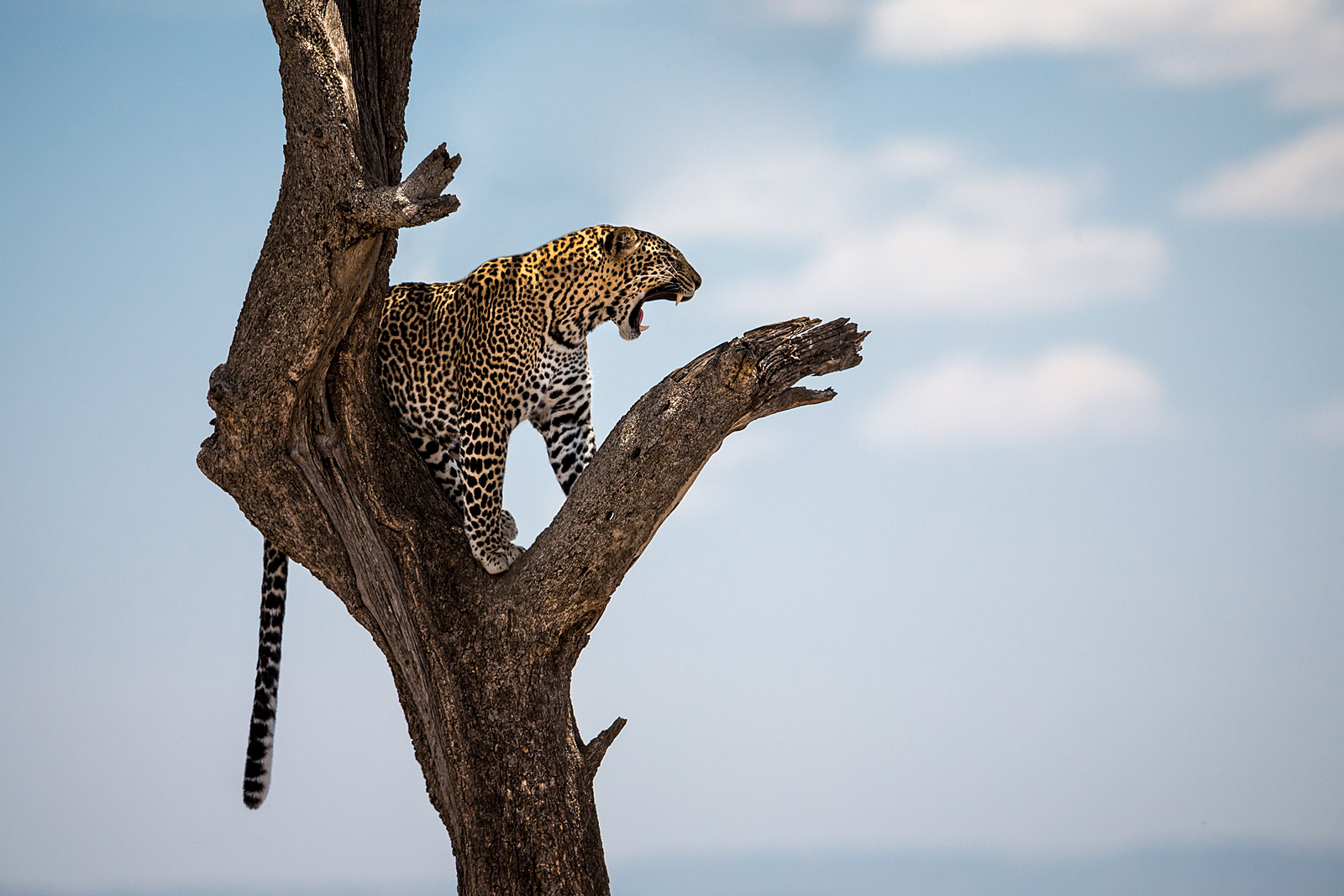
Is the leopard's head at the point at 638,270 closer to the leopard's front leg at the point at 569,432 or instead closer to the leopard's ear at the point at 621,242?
the leopard's ear at the point at 621,242

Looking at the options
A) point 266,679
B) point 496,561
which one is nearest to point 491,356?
point 496,561

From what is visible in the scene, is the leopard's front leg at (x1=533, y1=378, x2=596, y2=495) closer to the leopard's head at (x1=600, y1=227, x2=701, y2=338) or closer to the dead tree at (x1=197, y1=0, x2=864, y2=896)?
the leopard's head at (x1=600, y1=227, x2=701, y2=338)

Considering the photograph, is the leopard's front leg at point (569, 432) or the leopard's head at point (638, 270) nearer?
the leopard's head at point (638, 270)

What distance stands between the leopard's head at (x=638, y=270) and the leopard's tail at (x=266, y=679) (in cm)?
240

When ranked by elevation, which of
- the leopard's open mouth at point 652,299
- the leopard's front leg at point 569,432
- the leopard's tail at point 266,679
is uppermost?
the leopard's open mouth at point 652,299

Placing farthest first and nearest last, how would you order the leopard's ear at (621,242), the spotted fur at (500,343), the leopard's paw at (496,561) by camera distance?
1. the leopard's ear at (621,242)
2. the spotted fur at (500,343)
3. the leopard's paw at (496,561)

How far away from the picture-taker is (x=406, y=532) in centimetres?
656

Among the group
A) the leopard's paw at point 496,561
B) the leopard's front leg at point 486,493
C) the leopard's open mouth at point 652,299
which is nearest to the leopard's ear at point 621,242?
the leopard's open mouth at point 652,299

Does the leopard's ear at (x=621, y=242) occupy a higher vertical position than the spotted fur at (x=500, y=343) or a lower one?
higher

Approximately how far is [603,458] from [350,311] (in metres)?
1.50

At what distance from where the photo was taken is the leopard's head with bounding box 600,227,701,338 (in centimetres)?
684

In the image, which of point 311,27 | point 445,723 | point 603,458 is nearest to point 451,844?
point 445,723

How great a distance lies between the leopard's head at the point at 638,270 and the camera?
269 inches

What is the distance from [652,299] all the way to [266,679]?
118 inches
